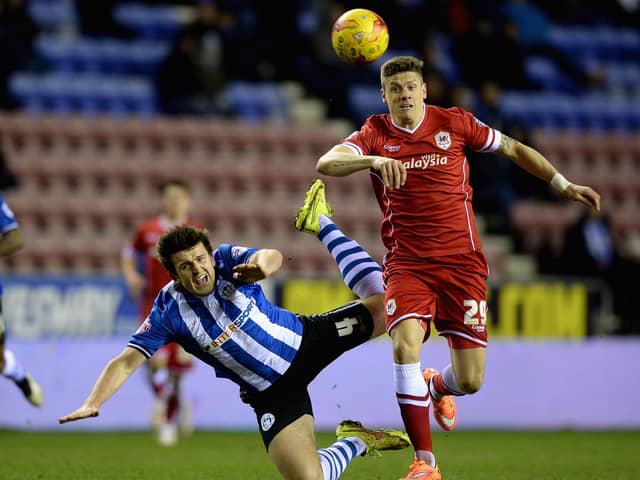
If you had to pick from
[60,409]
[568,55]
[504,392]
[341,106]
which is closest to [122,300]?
[60,409]

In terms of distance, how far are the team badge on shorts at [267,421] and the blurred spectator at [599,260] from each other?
679 cm

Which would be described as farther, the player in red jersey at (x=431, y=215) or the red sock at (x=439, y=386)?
the red sock at (x=439, y=386)

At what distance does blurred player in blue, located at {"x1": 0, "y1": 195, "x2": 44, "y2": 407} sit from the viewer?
7930 mm

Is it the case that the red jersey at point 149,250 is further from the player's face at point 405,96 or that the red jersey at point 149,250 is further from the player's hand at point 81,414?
the player's hand at point 81,414

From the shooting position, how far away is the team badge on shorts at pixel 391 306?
6203 mm

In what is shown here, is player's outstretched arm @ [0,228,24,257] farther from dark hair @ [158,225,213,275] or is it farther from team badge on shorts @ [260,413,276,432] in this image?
team badge on shorts @ [260,413,276,432]

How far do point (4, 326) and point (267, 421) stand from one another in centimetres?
319

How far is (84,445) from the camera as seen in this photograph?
30.5 feet

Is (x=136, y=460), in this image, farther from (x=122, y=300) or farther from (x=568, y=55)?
(x=568, y=55)

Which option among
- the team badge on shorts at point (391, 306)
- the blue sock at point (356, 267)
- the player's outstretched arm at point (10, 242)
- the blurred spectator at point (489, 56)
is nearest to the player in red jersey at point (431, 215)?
the team badge on shorts at point (391, 306)

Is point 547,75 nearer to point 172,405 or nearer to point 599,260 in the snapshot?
point 599,260

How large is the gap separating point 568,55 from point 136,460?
1102 centimetres

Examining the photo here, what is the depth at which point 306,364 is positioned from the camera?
6.05 metres

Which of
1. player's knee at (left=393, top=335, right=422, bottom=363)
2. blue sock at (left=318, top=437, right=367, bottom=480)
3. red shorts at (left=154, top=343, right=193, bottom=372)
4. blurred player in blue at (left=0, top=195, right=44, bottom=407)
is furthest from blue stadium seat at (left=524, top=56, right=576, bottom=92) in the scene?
blue sock at (left=318, top=437, right=367, bottom=480)
